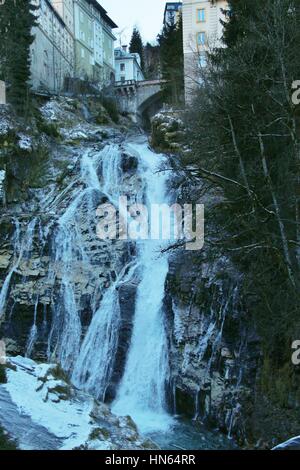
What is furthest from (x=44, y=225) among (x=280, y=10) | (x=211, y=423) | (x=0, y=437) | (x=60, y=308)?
(x=0, y=437)

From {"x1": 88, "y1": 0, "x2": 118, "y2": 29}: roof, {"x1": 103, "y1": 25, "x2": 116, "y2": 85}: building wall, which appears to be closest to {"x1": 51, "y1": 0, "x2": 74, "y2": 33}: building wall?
{"x1": 88, "y1": 0, "x2": 118, "y2": 29}: roof

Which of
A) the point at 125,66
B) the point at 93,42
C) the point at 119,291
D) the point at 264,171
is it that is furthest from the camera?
the point at 125,66

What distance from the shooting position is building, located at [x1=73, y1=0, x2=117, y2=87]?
51416 mm

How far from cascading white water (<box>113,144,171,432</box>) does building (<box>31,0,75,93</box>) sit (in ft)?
81.1

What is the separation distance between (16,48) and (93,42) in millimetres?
30202

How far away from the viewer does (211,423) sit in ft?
40.5

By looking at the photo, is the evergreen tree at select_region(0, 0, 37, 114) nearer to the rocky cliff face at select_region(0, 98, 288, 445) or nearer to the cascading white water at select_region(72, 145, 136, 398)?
the rocky cliff face at select_region(0, 98, 288, 445)

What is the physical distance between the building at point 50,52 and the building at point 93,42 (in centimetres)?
150

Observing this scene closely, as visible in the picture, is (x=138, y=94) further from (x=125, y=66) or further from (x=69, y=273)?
(x=69, y=273)

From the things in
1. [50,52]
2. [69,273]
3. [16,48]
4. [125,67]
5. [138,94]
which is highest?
[125,67]

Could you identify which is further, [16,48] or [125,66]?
[125,66]

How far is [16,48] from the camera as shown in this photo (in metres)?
28.2

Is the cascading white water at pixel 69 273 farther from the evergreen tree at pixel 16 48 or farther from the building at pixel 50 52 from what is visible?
the building at pixel 50 52

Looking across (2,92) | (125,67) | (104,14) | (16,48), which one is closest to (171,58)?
(16,48)
